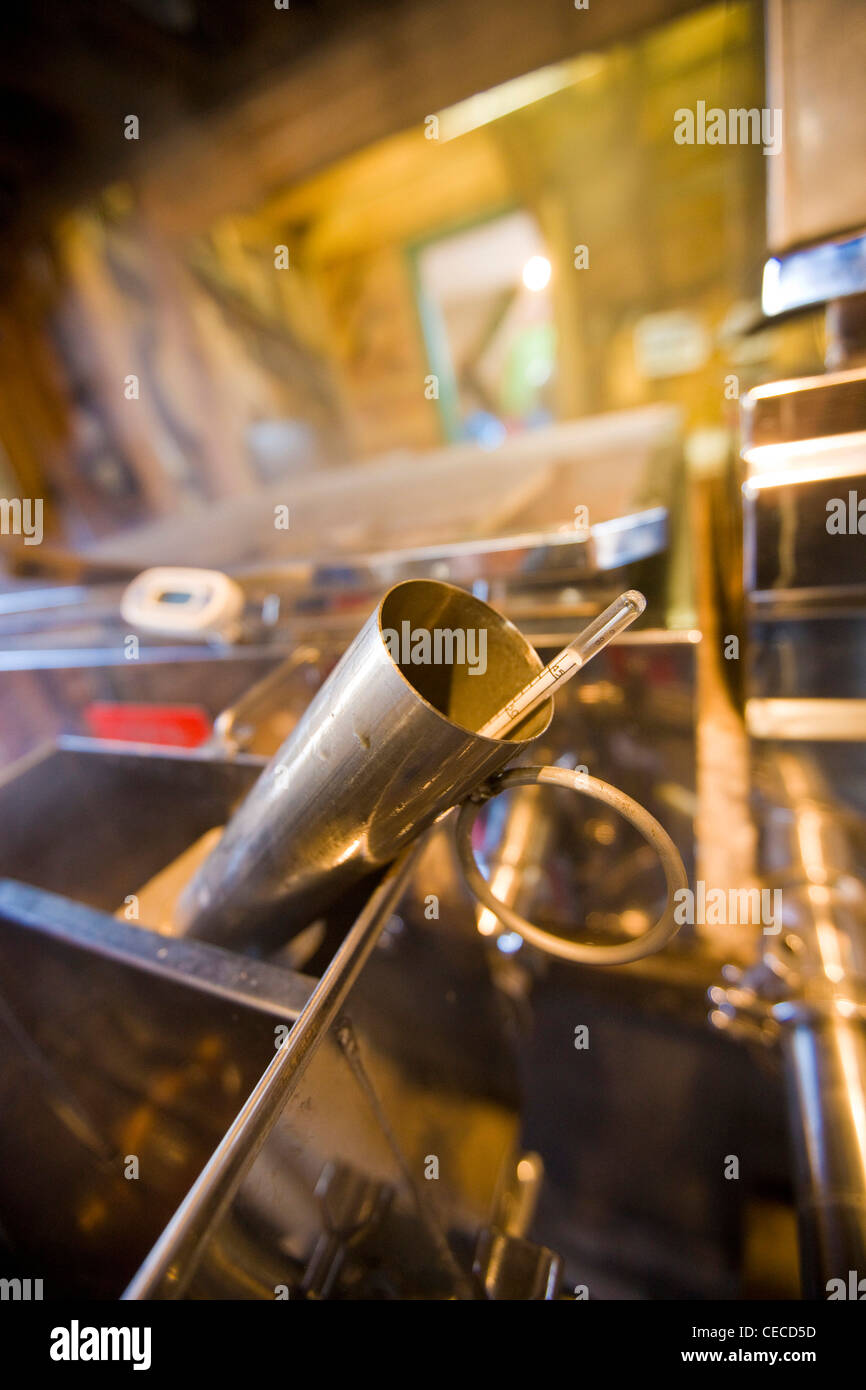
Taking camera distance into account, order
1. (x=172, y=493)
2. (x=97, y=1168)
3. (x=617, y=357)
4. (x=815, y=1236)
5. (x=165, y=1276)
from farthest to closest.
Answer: (x=617, y=357)
(x=172, y=493)
(x=97, y=1168)
(x=815, y=1236)
(x=165, y=1276)

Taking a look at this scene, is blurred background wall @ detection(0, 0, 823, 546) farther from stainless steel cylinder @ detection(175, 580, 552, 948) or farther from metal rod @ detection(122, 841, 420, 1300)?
metal rod @ detection(122, 841, 420, 1300)

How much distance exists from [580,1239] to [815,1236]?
88 cm

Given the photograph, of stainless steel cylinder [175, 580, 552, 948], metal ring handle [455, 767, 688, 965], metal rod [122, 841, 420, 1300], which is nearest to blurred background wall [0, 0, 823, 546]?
stainless steel cylinder [175, 580, 552, 948]

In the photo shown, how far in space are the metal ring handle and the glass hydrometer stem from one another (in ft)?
0.26

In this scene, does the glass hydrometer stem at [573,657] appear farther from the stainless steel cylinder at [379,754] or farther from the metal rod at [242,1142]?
the metal rod at [242,1142]

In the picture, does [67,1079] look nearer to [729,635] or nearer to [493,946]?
[493,946]

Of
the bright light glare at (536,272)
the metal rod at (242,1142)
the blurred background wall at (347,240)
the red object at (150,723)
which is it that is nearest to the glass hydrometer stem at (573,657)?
the metal rod at (242,1142)

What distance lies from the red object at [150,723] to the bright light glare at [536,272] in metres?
4.78

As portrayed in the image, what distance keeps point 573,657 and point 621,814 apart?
0.19m

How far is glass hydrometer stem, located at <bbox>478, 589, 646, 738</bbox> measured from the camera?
21.7 inches

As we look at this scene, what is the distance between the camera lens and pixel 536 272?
4523 mm

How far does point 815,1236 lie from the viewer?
86 cm

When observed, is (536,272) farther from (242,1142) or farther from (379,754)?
(242,1142)

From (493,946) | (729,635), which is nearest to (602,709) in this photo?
(729,635)
